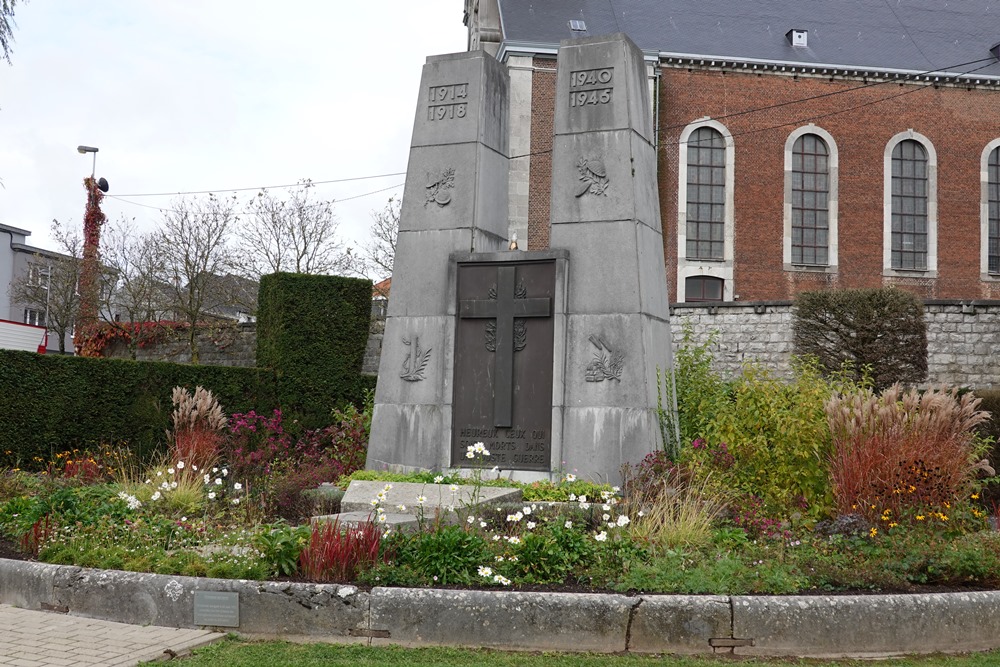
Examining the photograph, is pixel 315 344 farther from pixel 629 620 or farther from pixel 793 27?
pixel 793 27

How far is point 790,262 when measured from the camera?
33.0 m

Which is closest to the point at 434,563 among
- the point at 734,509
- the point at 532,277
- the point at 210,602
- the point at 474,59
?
the point at 210,602

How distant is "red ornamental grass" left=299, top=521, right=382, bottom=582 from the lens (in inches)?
244

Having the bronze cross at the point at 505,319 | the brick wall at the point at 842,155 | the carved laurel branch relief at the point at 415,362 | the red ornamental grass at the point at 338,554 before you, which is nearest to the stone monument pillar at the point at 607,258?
the bronze cross at the point at 505,319

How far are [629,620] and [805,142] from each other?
30.9 meters

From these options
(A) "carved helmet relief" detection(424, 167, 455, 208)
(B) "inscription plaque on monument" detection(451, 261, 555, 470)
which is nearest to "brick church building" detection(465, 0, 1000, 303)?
(A) "carved helmet relief" detection(424, 167, 455, 208)

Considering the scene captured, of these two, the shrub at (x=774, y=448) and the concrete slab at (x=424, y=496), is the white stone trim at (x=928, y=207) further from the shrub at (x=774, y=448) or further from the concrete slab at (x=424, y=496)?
the concrete slab at (x=424, y=496)

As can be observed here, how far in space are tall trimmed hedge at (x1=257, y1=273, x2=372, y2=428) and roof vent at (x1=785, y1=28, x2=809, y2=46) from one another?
23.8 metres

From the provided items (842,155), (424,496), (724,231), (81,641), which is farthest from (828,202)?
(81,641)

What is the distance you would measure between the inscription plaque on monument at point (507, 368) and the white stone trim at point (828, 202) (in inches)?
995

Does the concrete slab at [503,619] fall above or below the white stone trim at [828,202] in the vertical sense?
below

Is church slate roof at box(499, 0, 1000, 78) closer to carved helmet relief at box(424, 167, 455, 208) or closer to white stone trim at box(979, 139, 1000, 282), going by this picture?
white stone trim at box(979, 139, 1000, 282)

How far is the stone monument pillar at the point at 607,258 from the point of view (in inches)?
359

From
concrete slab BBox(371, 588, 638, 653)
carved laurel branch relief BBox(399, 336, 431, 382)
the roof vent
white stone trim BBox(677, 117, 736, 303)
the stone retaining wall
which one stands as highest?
the roof vent
